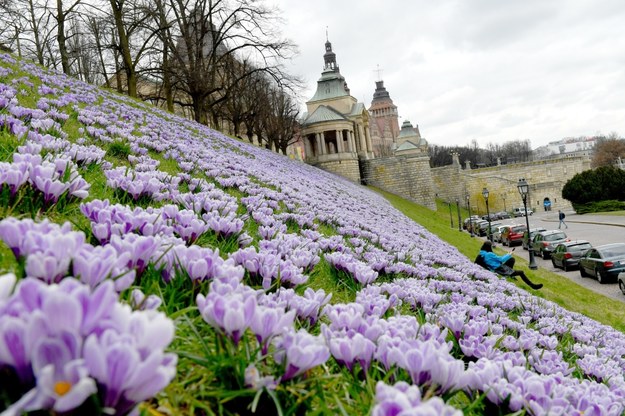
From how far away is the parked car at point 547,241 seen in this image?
27516mm

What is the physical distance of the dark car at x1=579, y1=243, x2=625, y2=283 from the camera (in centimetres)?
1770

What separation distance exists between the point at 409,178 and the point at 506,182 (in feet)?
104

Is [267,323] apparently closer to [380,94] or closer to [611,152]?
[611,152]

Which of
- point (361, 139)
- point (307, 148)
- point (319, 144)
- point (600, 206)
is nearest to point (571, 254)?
point (319, 144)

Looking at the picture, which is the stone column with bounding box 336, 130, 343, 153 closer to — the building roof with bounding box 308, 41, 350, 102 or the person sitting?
the building roof with bounding box 308, 41, 350, 102

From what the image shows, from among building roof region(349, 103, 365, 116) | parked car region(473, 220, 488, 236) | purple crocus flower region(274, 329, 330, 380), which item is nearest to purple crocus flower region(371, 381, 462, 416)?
purple crocus flower region(274, 329, 330, 380)

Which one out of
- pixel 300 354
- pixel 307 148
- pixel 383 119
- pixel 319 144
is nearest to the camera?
pixel 300 354

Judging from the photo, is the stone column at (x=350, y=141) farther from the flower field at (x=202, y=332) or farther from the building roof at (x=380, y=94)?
the building roof at (x=380, y=94)

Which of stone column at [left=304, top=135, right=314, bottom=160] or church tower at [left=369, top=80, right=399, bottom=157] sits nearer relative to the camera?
stone column at [left=304, top=135, right=314, bottom=160]

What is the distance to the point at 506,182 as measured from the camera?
82188 mm

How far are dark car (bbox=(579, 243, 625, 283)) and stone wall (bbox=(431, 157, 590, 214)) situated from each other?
5524cm

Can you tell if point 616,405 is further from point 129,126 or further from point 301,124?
point 301,124

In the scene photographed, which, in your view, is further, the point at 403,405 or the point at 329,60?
the point at 329,60

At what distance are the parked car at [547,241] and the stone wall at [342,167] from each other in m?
30.2
